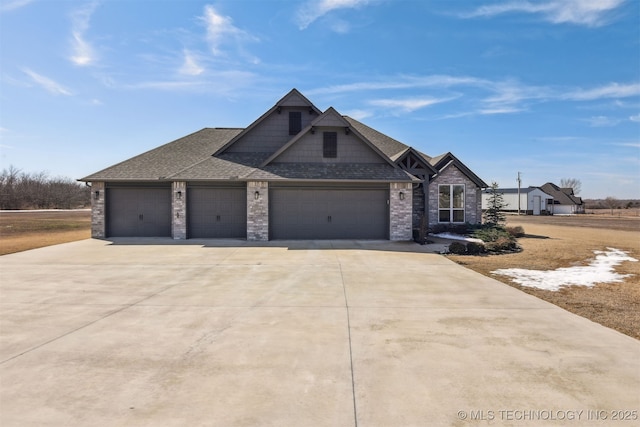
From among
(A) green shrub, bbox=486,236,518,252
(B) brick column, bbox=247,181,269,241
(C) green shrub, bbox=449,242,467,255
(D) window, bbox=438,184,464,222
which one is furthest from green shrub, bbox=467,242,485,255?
(B) brick column, bbox=247,181,269,241

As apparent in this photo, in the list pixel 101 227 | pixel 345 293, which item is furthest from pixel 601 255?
pixel 101 227

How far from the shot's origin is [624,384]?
3820mm

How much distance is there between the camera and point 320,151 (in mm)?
17641

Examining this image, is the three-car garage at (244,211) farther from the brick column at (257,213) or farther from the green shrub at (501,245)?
the green shrub at (501,245)

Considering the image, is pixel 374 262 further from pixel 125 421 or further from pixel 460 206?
pixel 460 206

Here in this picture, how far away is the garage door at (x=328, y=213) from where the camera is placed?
17.0m

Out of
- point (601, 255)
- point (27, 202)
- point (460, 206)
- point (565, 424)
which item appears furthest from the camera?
point (27, 202)

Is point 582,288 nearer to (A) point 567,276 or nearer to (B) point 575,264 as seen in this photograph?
(A) point 567,276

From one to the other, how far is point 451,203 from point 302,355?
18318mm

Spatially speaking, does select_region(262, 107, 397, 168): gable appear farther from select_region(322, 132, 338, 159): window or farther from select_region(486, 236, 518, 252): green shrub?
select_region(486, 236, 518, 252): green shrub

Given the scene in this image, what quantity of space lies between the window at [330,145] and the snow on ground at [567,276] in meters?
9.86

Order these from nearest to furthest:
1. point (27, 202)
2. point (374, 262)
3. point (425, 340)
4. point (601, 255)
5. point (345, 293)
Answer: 1. point (425, 340)
2. point (345, 293)
3. point (374, 262)
4. point (601, 255)
5. point (27, 202)

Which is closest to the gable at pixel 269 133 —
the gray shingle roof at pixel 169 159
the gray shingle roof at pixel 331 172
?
the gray shingle roof at pixel 169 159

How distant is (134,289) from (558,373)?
7.98m
